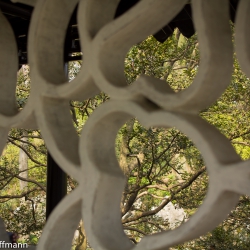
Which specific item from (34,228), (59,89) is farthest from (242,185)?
(34,228)

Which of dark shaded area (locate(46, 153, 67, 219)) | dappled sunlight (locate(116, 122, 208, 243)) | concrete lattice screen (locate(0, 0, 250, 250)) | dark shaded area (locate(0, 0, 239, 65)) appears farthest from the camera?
dappled sunlight (locate(116, 122, 208, 243))

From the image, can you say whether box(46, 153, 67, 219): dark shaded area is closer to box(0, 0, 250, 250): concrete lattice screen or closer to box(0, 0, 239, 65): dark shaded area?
box(0, 0, 239, 65): dark shaded area

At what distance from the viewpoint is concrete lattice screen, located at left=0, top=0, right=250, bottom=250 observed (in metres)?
0.75

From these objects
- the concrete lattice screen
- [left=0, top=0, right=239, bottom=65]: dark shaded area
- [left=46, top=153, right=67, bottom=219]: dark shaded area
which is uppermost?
[left=0, top=0, right=239, bottom=65]: dark shaded area

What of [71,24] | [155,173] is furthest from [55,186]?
[155,173]

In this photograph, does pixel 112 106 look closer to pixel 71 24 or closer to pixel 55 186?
pixel 71 24

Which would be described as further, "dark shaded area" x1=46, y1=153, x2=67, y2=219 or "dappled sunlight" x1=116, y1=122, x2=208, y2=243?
"dappled sunlight" x1=116, y1=122, x2=208, y2=243

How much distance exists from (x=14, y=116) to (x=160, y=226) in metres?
4.36

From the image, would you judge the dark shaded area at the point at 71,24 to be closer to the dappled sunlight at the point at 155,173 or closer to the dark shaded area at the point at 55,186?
the dark shaded area at the point at 55,186

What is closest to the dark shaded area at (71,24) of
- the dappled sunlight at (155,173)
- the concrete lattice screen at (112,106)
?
the concrete lattice screen at (112,106)

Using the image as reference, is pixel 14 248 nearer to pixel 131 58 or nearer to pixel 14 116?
pixel 14 116

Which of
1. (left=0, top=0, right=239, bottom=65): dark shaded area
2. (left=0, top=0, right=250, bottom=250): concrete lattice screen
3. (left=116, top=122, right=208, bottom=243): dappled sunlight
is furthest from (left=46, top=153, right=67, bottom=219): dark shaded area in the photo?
(left=116, top=122, right=208, bottom=243): dappled sunlight

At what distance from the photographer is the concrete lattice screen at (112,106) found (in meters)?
0.75

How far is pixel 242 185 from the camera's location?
2.26 feet
